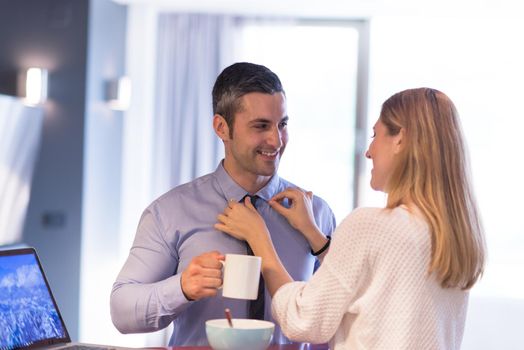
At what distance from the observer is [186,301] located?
6.35ft

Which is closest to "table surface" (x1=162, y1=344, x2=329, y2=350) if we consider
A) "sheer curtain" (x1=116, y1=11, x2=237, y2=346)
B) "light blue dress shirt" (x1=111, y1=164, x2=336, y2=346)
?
"light blue dress shirt" (x1=111, y1=164, x2=336, y2=346)

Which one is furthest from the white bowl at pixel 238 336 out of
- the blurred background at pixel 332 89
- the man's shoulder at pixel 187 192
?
the blurred background at pixel 332 89

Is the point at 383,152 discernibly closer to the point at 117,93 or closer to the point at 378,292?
the point at 378,292

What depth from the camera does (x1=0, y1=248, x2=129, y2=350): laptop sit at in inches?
66.6

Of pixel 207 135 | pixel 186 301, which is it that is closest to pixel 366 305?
pixel 186 301

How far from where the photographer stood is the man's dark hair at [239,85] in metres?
2.23

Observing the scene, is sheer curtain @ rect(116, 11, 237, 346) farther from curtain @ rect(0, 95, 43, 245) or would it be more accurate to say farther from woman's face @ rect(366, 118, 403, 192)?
woman's face @ rect(366, 118, 403, 192)

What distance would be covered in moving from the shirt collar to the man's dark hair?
0.41ft

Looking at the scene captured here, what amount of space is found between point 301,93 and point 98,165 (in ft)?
5.98

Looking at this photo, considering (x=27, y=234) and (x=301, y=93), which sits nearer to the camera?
(x=27, y=234)

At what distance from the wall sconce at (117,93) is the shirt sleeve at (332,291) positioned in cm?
451

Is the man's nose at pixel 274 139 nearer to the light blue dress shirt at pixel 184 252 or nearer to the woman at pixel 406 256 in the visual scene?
the light blue dress shirt at pixel 184 252

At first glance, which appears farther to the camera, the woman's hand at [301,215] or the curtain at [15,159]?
the curtain at [15,159]

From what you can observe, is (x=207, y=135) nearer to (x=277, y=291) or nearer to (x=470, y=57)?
(x=470, y=57)
